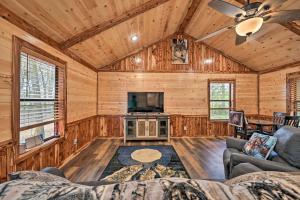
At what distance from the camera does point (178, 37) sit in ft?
20.3

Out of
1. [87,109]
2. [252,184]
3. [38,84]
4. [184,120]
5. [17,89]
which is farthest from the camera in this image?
[184,120]

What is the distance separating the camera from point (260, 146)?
2.35m

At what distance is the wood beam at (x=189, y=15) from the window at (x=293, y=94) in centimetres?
351

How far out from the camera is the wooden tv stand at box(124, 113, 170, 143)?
5438mm

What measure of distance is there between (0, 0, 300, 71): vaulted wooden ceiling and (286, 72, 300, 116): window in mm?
542

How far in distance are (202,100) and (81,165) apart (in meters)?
4.60

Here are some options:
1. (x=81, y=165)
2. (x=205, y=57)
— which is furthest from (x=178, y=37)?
(x=81, y=165)

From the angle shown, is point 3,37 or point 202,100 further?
point 202,100

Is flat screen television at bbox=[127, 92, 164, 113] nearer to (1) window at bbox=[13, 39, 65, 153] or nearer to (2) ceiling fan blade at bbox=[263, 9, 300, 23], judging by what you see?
(1) window at bbox=[13, 39, 65, 153]

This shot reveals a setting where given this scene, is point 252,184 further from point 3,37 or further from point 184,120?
point 184,120

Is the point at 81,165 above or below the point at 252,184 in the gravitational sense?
below

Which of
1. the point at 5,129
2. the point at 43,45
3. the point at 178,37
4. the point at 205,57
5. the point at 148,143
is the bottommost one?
the point at 148,143

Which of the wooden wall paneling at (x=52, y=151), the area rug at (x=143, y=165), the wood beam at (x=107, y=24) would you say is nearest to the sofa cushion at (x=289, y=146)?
the area rug at (x=143, y=165)

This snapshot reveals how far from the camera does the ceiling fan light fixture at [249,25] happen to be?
2.30 meters
